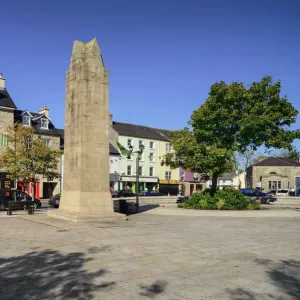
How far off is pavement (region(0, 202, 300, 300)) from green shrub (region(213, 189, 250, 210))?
12661 millimetres

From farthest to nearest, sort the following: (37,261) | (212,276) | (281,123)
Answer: (281,123) < (37,261) < (212,276)

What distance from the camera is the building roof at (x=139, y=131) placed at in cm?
5947

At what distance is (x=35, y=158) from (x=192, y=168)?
13175 millimetres

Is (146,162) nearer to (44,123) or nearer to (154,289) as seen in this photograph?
(44,123)

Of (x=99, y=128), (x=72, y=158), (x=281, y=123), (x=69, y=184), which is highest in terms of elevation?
(x=281, y=123)

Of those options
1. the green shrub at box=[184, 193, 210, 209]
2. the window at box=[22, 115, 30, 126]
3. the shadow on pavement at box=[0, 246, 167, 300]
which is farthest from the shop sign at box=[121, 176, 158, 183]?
the shadow on pavement at box=[0, 246, 167, 300]

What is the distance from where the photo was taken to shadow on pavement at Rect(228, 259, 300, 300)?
6029mm

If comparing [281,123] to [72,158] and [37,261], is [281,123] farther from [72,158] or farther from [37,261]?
[37,261]

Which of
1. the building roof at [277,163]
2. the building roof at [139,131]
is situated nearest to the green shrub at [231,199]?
the building roof at [139,131]

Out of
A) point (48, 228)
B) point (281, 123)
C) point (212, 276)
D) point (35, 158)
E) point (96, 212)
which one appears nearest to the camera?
point (212, 276)

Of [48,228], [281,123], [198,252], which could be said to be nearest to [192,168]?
[281,123]

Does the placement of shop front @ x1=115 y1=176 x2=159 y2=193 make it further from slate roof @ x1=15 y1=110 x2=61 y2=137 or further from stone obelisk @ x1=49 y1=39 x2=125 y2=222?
stone obelisk @ x1=49 y1=39 x2=125 y2=222

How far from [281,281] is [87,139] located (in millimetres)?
12170

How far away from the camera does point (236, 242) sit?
11555 millimetres
